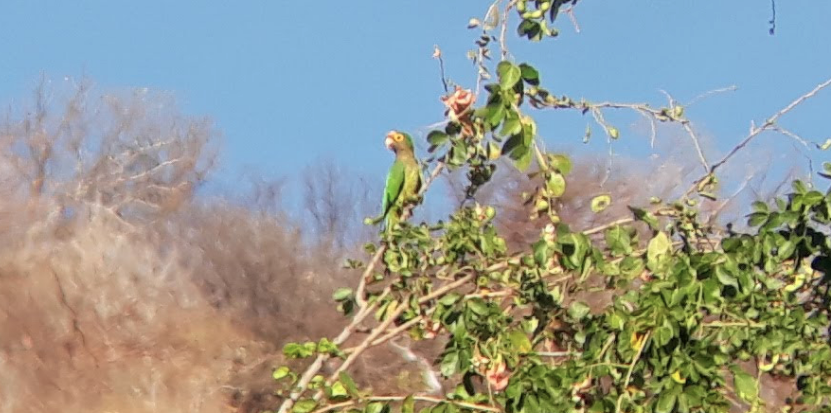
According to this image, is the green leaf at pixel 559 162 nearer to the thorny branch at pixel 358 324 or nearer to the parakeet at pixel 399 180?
the thorny branch at pixel 358 324

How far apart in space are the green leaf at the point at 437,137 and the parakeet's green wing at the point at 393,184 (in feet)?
2.43

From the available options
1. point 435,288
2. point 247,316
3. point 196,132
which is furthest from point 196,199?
point 435,288

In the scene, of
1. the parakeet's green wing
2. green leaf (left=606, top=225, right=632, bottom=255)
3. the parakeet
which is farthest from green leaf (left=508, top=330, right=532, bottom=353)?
the parakeet's green wing

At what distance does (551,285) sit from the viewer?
57.1 inches

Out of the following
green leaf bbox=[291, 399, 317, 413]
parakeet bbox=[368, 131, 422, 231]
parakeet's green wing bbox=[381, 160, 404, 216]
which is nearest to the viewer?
green leaf bbox=[291, 399, 317, 413]

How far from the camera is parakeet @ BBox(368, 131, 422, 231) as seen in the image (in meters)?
1.87

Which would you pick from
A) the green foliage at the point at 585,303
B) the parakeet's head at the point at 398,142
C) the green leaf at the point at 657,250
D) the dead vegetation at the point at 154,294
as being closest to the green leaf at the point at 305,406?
the green foliage at the point at 585,303

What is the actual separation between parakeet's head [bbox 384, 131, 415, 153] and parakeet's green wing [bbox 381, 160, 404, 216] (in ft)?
0.22

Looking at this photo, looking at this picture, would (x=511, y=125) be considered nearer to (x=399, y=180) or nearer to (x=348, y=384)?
(x=348, y=384)

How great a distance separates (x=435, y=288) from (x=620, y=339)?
0.35 m

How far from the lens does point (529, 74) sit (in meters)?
1.37

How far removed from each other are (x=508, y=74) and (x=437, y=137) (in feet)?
0.64

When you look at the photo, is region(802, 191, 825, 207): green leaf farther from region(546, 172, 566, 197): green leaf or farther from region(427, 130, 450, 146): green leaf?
region(427, 130, 450, 146): green leaf

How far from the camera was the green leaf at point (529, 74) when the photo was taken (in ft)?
4.46
